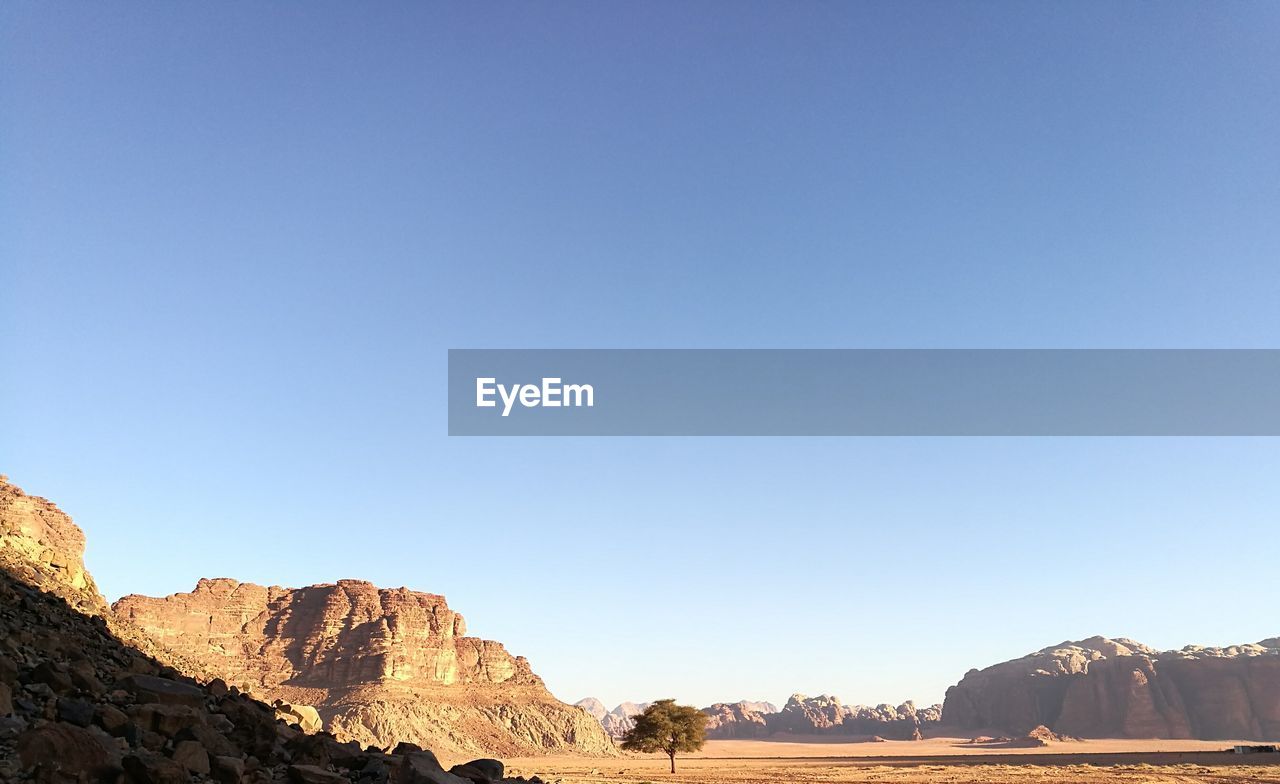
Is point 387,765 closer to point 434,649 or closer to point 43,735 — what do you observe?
point 43,735

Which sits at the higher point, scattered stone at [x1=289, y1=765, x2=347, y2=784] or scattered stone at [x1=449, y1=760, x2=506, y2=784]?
scattered stone at [x1=289, y1=765, x2=347, y2=784]

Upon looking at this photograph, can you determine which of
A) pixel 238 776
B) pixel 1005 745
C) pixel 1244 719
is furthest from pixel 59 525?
pixel 1244 719

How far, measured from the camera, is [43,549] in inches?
1480

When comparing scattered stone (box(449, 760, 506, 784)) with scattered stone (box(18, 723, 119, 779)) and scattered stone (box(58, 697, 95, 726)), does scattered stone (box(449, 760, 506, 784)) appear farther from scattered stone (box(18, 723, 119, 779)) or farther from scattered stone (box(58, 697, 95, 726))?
scattered stone (box(18, 723, 119, 779))

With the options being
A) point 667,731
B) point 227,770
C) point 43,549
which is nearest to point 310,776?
point 227,770

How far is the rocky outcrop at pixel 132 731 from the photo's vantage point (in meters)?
9.73

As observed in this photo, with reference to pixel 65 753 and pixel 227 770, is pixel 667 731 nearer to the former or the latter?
pixel 227 770

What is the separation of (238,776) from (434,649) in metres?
192

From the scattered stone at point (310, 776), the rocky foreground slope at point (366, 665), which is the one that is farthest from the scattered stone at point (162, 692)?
the rocky foreground slope at point (366, 665)

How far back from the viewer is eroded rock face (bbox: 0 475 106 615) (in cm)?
3083

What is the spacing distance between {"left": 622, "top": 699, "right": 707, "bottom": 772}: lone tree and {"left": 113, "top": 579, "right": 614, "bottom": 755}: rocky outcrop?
72.7 m

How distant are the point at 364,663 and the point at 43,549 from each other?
149 metres

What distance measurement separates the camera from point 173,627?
7067 inches

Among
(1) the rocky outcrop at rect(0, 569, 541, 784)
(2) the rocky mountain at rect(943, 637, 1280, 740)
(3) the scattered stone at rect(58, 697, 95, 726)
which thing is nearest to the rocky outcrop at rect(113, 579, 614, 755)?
(2) the rocky mountain at rect(943, 637, 1280, 740)
